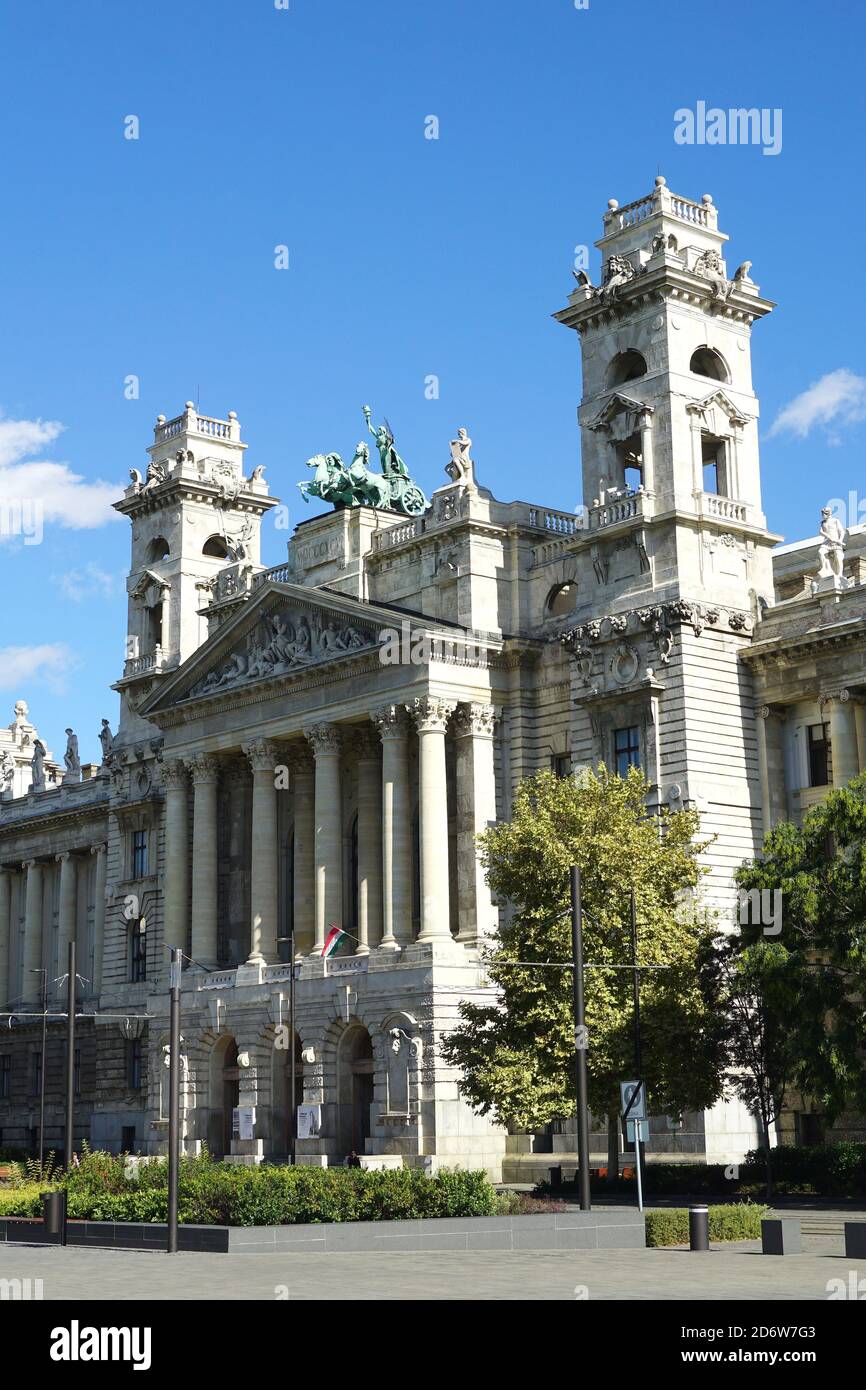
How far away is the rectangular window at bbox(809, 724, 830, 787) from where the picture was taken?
211 ft

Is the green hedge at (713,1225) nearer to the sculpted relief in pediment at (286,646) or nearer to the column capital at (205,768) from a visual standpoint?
the sculpted relief in pediment at (286,646)

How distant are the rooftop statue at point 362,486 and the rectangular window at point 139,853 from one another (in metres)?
21.0

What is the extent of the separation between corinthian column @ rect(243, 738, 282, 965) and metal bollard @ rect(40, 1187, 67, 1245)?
34.5 metres

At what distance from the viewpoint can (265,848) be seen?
76.7 meters

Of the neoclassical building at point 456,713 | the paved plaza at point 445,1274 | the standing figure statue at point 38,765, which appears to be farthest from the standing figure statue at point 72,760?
the paved plaza at point 445,1274

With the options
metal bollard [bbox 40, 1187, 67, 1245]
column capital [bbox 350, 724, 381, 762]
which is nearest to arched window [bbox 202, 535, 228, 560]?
column capital [bbox 350, 724, 381, 762]

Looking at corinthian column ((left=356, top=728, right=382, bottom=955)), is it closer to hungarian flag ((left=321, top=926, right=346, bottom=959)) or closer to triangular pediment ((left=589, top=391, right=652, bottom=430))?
hungarian flag ((left=321, top=926, right=346, bottom=959))

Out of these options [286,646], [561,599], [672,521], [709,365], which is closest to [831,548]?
[672,521]

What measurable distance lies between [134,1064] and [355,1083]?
2280cm

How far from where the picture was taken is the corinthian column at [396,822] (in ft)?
227

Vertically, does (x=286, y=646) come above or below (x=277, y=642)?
below

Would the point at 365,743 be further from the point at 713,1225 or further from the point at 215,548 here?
the point at 713,1225
